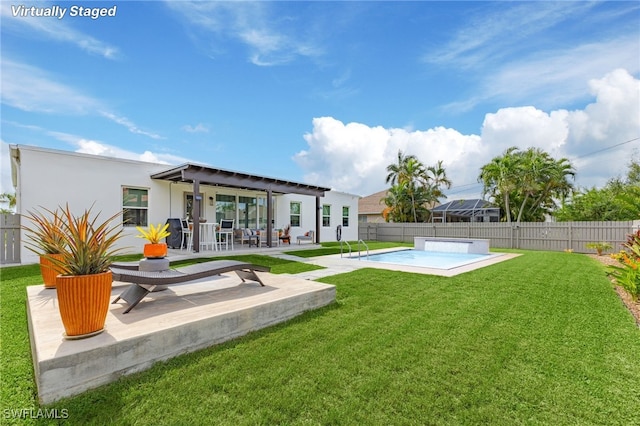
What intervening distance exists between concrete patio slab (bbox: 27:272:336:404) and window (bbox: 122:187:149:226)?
679 cm

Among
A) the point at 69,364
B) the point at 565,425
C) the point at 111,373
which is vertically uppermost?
the point at 69,364

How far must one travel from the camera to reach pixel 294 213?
55.8ft

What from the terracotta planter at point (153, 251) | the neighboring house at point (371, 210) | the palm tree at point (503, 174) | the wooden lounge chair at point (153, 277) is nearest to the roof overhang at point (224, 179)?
the terracotta planter at point (153, 251)

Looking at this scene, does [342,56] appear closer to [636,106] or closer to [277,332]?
[277,332]

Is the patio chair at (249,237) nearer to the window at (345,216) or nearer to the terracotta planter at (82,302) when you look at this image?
the window at (345,216)

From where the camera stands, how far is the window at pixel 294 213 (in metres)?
16.8

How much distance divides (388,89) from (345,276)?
1069 centimetres

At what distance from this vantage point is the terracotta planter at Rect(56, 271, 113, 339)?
98.7 inches

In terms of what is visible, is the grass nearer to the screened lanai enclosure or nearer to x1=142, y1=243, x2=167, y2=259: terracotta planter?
x1=142, y1=243, x2=167, y2=259: terracotta planter

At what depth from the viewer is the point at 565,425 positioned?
7.06 feet

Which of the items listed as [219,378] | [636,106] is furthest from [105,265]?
[636,106]

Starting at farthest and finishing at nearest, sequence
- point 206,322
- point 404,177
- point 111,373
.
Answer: point 404,177 < point 206,322 < point 111,373

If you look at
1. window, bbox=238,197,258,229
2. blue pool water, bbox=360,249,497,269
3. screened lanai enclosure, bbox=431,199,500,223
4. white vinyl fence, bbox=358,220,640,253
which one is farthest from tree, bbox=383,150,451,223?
window, bbox=238,197,258,229

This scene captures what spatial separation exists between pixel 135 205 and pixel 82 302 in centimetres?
974
